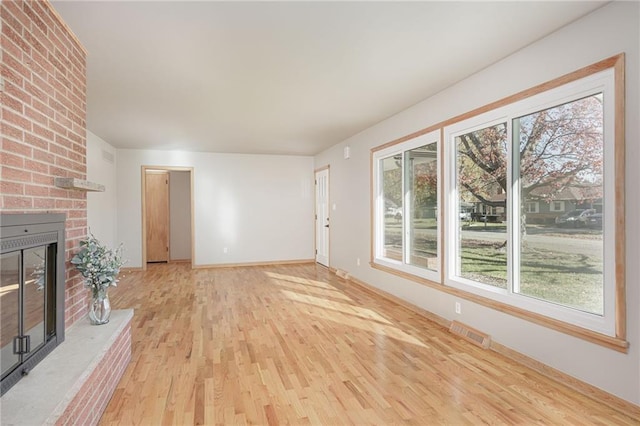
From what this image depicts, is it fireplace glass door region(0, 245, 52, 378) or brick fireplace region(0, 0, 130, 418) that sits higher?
brick fireplace region(0, 0, 130, 418)

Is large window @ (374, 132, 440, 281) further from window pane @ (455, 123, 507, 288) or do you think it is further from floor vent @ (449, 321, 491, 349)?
floor vent @ (449, 321, 491, 349)

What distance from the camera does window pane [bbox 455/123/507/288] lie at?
301 centimetres

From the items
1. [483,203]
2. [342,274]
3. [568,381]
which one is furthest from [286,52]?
[342,274]

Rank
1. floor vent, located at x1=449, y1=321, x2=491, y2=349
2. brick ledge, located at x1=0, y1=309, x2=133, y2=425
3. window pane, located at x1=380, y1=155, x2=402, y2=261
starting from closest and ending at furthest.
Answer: brick ledge, located at x1=0, y1=309, x2=133, y2=425, floor vent, located at x1=449, y1=321, x2=491, y2=349, window pane, located at x1=380, y1=155, x2=402, y2=261

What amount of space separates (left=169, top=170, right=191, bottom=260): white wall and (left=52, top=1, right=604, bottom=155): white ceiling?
11.0 feet

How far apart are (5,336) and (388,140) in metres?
4.18

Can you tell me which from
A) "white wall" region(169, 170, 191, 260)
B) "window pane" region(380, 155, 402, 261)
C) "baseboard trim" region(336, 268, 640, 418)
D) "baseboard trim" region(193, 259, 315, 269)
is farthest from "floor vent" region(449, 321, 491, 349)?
"white wall" region(169, 170, 191, 260)

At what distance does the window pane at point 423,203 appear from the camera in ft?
12.7

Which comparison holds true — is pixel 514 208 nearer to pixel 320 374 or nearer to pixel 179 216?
pixel 320 374

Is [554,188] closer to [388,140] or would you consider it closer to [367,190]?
[388,140]

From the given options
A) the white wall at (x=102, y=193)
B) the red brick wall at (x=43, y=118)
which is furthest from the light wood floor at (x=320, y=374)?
the white wall at (x=102, y=193)

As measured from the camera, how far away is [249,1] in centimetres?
198

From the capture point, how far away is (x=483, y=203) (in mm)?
3193

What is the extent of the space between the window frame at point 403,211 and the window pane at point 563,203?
3.19 feet
